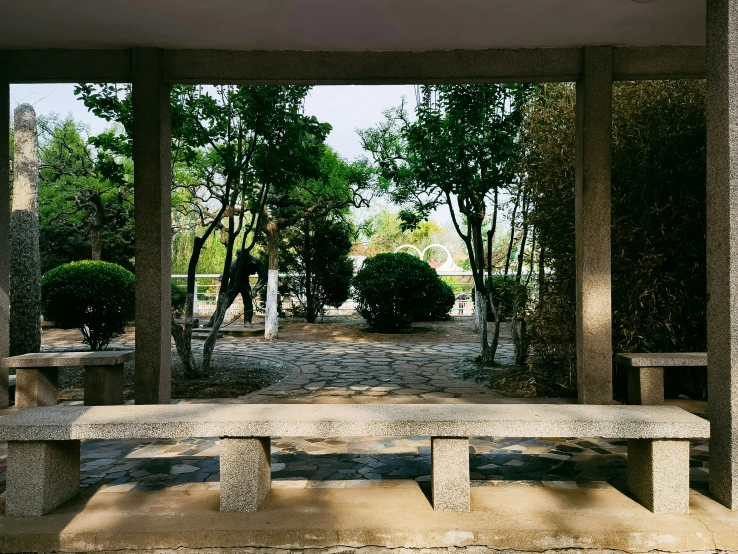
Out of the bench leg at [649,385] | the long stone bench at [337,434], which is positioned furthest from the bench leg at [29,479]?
the bench leg at [649,385]

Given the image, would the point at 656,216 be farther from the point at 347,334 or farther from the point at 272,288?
the point at 272,288

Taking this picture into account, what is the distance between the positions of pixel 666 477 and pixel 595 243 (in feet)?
8.82

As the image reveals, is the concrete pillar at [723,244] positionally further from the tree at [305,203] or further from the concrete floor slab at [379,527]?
the tree at [305,203]

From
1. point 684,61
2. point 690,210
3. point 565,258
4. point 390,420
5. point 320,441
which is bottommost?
point 320,441

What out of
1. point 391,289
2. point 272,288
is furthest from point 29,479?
point 391,289

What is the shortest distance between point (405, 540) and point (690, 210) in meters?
4.90

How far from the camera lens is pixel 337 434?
330 cm

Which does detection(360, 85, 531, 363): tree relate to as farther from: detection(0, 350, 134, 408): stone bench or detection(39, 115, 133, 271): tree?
detection(39, 115, 133, 271): tree

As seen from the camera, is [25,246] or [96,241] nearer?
[25,246]

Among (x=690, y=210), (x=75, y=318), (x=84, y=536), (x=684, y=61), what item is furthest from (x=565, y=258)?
(x=75, y=318)

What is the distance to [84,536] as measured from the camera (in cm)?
303

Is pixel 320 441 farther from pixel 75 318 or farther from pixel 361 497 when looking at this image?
pixel 75 318

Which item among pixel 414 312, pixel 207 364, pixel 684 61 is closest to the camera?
pixel 684 61

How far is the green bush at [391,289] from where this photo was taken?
1407cm
